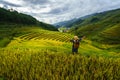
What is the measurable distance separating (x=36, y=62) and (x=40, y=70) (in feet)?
6.11

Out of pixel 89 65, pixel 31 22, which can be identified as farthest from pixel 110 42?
pixel 89 65

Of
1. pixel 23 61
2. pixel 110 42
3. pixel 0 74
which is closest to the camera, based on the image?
pixel 0 74

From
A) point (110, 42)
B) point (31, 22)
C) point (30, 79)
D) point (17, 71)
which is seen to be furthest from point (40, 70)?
point (31, 22)

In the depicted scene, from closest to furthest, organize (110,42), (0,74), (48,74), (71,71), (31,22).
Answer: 1. (48,74)
2. (71,71)
3. (0,74)
4. (110,42)
5. (31,22)

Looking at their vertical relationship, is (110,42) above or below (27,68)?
below

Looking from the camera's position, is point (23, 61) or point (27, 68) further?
point (23, 61)

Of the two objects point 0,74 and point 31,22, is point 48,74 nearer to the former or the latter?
point 0,74

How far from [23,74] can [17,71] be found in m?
0.93

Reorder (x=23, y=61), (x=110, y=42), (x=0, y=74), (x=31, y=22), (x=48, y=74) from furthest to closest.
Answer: (x=31, y=22) < (x=110, y=42) < (x=23, y=61) < (x=0, y=74) < (x=48, y=74)

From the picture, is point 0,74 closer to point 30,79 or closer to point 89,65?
point 30,79

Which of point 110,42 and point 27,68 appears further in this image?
point 110,42

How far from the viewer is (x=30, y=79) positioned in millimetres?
10656

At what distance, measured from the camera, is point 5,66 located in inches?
502

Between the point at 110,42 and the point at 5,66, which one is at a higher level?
the point at 5,66
